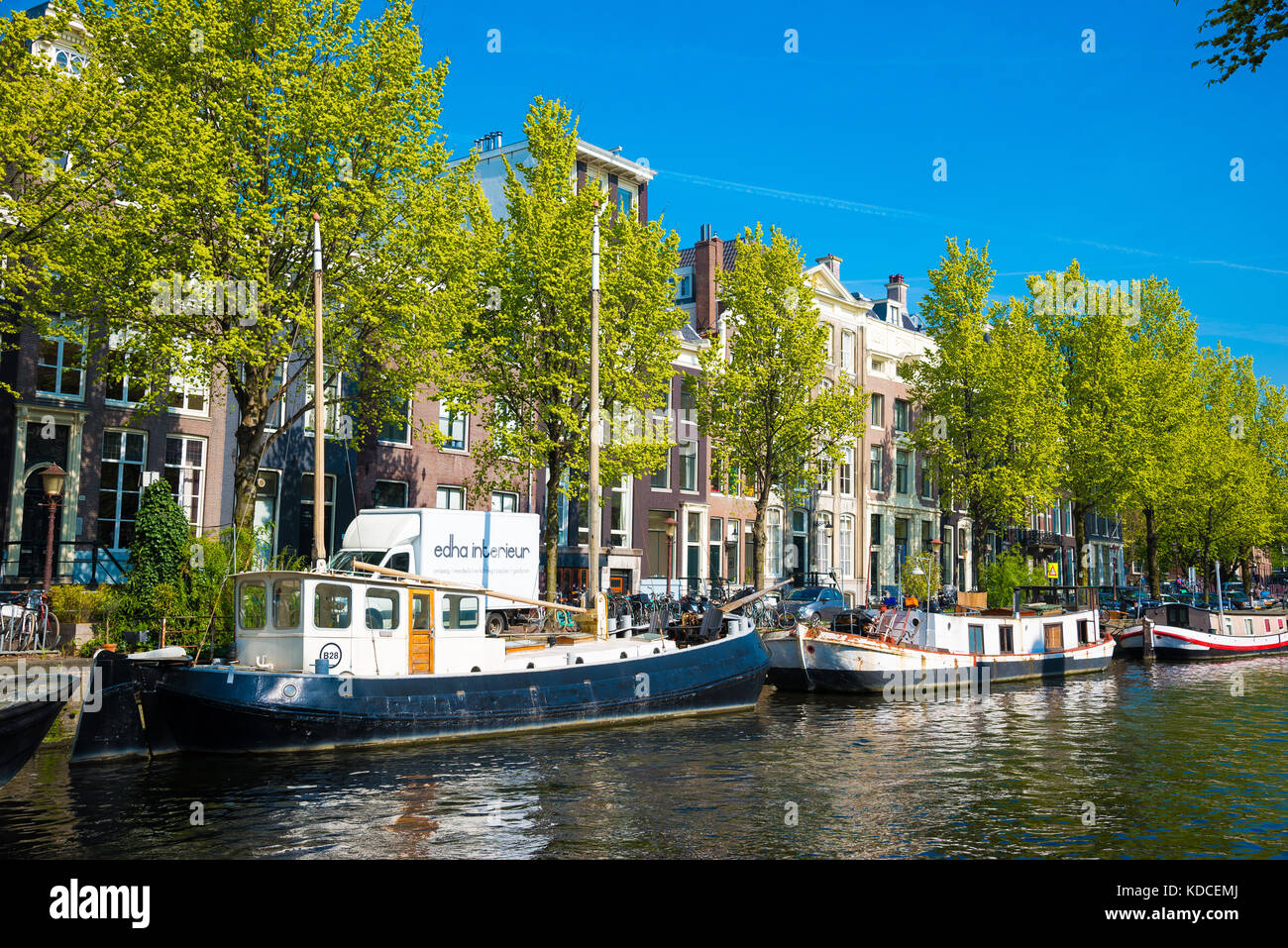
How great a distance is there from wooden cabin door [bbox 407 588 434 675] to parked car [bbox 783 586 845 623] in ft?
62.6

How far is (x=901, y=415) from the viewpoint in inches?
2530

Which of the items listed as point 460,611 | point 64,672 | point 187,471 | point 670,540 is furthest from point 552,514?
point 64,672

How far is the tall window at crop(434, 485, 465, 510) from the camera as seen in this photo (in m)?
39.4

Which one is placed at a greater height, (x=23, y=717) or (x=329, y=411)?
(x=329, y=411)

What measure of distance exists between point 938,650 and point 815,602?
9.21 meters

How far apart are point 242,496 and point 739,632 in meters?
12.2

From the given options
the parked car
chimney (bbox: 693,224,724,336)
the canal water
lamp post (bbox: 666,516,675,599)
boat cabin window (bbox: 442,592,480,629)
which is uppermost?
chimney (bbox: 693,224,724,336)

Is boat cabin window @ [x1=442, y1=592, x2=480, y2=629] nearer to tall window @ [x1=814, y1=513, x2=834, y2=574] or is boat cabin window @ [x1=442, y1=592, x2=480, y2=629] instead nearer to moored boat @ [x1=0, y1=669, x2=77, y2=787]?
moored boat @ [x1=0, y1=669, x2=77, y2=787]

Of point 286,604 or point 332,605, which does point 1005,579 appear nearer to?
point 332,605

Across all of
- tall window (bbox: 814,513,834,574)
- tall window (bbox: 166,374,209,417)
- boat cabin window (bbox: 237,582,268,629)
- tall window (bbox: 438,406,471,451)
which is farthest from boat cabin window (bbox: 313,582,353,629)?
tall window (bbox: 814,513,834,574)

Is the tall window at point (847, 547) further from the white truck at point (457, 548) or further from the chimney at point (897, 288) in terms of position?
the white truck at point (457, 548)

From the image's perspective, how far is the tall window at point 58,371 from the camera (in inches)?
1171

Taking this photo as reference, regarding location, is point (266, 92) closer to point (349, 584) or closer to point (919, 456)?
point (349, 584)

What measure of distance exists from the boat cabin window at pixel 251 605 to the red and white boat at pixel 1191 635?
38093 mm
